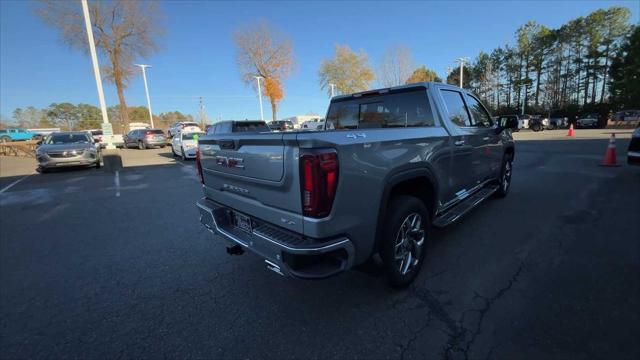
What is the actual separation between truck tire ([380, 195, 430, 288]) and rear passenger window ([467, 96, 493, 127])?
88.0 inches

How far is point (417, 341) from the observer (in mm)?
2254

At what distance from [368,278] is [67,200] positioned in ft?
25.1

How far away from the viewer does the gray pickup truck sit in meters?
2.10

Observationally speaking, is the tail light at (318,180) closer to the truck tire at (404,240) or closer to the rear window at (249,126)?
the truck tire at (404,240)

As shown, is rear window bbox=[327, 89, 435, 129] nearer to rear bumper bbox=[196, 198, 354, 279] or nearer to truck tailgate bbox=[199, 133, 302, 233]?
truck tailgate bbox=[199, 133, 302, 233]

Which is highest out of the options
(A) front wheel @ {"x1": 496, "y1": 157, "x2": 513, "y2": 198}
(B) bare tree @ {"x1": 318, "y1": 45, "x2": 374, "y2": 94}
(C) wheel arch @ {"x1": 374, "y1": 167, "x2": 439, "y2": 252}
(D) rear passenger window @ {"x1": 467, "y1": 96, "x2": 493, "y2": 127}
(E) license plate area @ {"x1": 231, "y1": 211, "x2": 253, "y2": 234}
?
(B) bare tree @ {"x1": 318, "y1": 45, "x2": 374, "y2": 94}

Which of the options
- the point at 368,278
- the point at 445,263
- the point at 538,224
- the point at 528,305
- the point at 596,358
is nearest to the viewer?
the point at 596,358

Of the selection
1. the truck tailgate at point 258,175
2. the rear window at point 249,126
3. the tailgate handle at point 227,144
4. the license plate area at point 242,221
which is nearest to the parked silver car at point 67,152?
the rear window at point 249,126

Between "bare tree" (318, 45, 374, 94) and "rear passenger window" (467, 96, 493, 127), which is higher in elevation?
"bare tree" (318, 45, 374, 94)

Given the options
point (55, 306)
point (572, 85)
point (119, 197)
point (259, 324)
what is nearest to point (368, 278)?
point (259, 324)

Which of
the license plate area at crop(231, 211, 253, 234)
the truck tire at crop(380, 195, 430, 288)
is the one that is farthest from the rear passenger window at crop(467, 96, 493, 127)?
the license plate area at crop(231, 211, 253, 234)

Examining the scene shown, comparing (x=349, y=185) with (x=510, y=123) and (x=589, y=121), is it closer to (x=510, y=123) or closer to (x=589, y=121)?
(x=510, y=123)

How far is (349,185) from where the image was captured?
85.7 inches

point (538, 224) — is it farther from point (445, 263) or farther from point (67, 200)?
point (67, 200)
